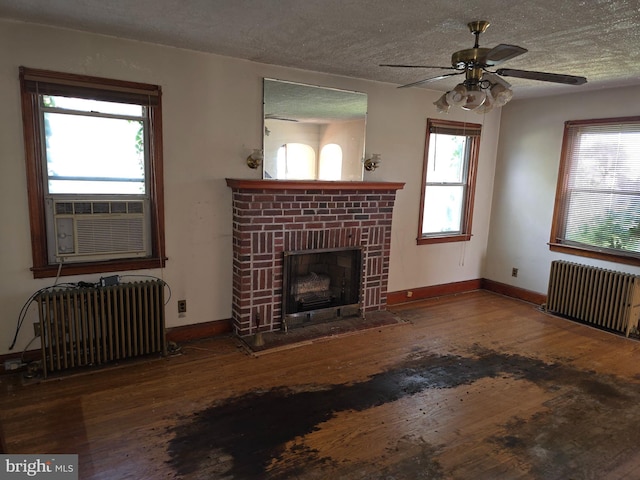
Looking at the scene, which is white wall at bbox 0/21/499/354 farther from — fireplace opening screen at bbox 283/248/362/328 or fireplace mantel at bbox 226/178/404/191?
fireplace opening screen at bbox 283/248/362/328

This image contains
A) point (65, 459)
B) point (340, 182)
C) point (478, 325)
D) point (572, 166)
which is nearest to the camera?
point (65, 459)

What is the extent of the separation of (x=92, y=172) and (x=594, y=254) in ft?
16.4

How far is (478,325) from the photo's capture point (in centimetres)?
442

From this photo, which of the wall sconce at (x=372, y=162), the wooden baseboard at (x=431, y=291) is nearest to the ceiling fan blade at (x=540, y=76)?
the wall sconce at (x=372, y=162)

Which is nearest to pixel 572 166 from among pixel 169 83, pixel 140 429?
pixel 169 83

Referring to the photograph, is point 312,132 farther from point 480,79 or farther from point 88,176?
point 88,176

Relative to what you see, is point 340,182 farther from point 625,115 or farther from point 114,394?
point 625,115

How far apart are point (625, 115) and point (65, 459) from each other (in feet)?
17.9

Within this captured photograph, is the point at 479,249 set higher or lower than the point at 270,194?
lower

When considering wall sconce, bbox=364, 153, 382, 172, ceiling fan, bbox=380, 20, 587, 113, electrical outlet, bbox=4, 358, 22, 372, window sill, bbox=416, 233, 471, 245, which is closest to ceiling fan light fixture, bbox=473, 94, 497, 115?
ceiling fan, bbox=380, 20, 587, 113

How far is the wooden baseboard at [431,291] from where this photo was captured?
5.03 metres

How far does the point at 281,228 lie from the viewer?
389cm

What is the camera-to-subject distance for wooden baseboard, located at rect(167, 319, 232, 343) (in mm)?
3723

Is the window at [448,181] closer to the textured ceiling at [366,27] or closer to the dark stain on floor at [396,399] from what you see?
the textured ceiling at [366,27]
